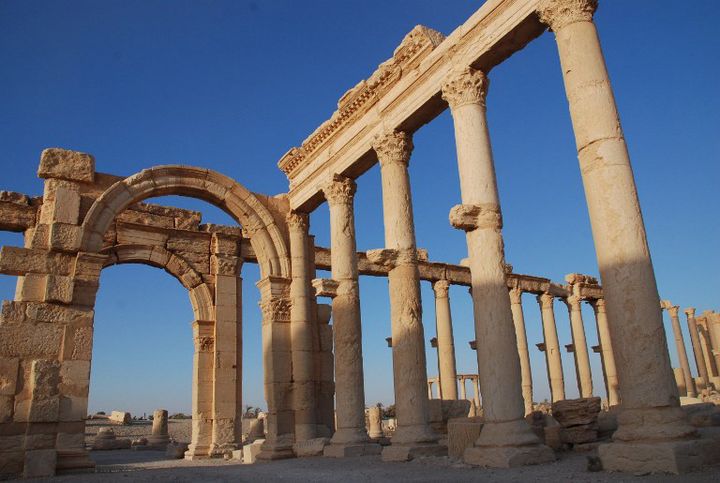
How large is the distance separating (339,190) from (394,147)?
224 centimetres

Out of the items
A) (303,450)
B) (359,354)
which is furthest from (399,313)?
(303,450)

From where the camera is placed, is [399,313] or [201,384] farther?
[201,384]

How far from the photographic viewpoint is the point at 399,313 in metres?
11.3

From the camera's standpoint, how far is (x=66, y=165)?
1252 centimetres

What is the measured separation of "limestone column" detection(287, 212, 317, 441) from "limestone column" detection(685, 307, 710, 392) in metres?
33.6

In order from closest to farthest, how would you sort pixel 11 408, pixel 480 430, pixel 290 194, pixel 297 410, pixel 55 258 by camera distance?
1. pixel 480 430
2. pixel 11 408
3. pixel 55 258
4. pixel 297 410
5. pixel 290 194

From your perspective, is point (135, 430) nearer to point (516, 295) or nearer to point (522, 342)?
point (522, 342)

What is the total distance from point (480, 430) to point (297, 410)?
5.81 m


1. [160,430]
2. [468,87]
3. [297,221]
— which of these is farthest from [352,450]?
[160,430]

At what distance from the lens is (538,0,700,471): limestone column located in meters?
6.66

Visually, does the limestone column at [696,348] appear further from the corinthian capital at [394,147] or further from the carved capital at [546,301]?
the corinthian capital at [394,147]

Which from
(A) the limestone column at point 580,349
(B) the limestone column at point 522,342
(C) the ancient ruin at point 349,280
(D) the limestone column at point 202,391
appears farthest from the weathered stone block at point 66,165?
(A) the limestone column at point 580,349

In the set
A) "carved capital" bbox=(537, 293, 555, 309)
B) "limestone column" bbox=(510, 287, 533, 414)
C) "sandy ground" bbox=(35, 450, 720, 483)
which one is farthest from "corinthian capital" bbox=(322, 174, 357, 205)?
"carved capital" bbox=(537, 293, 555, 309)

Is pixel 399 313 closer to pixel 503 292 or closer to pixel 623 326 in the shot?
pixel 503 292
